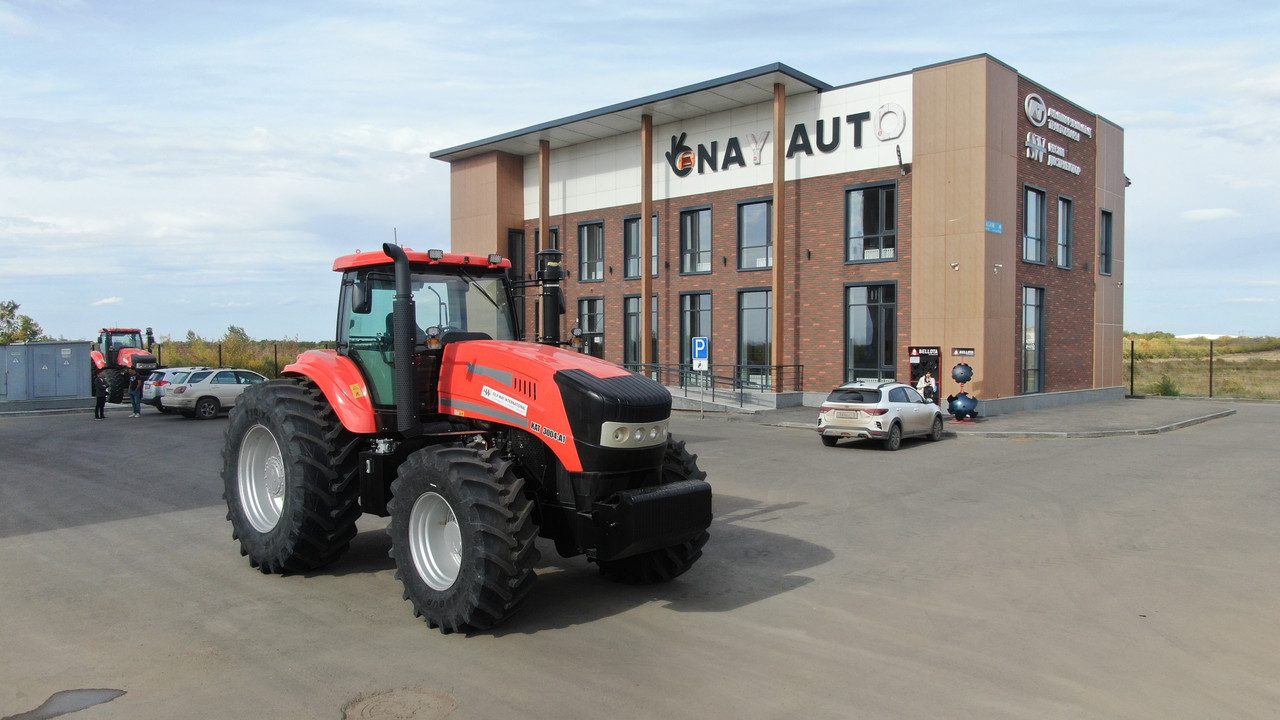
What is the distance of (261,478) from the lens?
8000 mm

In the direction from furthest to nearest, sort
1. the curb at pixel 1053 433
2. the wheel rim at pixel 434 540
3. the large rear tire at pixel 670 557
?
the curb at pixel 1053 433 → the large rear tire at pixel 670 557 → the wheel rim at pixel 434 540

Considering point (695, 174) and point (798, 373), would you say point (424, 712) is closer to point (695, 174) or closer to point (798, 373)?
point (798, 373)

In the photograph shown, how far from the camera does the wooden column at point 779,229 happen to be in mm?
26172

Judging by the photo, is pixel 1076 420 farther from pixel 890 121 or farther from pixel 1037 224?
pixel 890 121

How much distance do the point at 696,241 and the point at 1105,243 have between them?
1485 centimetres

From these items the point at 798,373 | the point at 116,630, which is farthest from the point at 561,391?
the point at 798,373

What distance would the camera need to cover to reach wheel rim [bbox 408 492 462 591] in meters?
6.04

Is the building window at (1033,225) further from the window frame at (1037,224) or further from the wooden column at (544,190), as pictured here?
the wooden column at (544,190)

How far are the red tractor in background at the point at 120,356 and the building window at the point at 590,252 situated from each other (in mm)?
15898

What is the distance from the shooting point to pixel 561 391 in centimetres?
585

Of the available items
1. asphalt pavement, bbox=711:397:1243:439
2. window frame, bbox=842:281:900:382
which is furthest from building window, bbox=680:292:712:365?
window frame, bbox=842:281:900:382

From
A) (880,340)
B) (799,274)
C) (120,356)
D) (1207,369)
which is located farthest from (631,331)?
(1207,369)

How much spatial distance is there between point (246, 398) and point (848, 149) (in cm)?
2149

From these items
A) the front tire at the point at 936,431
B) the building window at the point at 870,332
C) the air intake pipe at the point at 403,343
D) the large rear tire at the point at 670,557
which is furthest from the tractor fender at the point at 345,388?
the building window at the point at 870,332
